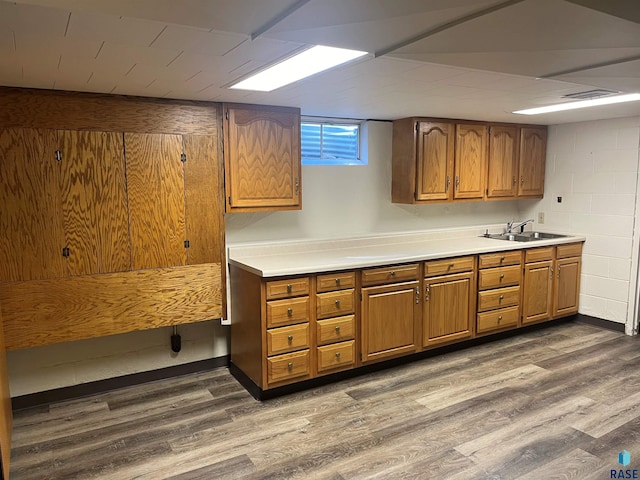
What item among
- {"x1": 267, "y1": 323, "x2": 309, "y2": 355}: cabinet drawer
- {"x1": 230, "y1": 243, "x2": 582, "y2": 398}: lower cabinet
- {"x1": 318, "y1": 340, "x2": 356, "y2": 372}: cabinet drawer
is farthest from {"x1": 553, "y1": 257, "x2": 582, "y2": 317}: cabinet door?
{"x1": 267, "y1": 323, "x2": 309, "y2": 355}: cabinet drawer

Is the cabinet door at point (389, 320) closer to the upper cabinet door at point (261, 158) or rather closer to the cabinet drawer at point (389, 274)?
the cabinet drawer at point (389, 274)

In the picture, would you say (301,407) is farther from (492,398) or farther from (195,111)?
(195,111)

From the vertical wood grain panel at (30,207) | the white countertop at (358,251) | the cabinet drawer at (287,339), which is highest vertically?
the vertical wood grain panel at (30,207)

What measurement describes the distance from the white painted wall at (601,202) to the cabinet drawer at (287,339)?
3164 mm

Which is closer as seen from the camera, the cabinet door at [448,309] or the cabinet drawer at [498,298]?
the cabinet door at [448,309]

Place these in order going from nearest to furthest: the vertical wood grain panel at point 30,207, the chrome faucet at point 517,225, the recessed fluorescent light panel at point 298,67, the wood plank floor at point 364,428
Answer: the recessed fluorescent light panel at point 298,67, the wood plank floor at point 364,428, the vertical wood grain panel at point 30,207, the chrome faucet at point 517,225

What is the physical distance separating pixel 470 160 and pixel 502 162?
1.43 feet

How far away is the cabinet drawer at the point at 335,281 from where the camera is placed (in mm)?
3258

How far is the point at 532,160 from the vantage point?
482 cm

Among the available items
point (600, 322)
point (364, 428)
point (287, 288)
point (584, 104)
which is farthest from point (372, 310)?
point (600, 322)

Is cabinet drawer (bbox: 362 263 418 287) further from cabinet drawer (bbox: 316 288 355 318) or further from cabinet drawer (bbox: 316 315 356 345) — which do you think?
cabinet drawer (bbox: 316 315 356 345)

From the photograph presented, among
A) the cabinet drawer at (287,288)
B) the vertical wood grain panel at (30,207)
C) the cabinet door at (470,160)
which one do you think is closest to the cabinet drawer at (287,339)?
the cabinet drawer at (287,288)

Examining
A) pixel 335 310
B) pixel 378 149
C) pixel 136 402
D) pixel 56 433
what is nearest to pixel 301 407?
pixel 335 310

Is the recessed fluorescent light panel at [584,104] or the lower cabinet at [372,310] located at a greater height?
the recessed fluorescent light panel at [584,104]
